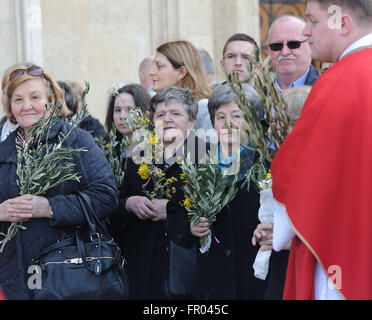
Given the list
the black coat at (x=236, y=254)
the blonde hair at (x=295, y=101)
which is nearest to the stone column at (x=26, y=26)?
the black coat at (x=236, y=254)

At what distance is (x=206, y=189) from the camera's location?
14.9ft

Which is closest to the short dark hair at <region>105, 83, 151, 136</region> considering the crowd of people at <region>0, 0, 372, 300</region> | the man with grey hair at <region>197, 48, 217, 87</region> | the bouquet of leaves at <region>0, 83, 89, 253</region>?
the crowd of people at <region>0, 0, 372, 300</region>

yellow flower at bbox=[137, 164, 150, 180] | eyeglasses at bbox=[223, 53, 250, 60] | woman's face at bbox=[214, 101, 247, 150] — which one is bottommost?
yellow flower at bbox=[137, 164, 150, 180]

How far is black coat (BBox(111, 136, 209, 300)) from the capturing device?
4949 millimetres

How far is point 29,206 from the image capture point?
4441 millimetres

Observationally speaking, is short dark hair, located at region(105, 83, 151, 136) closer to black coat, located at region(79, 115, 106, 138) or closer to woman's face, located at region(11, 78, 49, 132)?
black coat, located at region(79, 115, 106, 138)

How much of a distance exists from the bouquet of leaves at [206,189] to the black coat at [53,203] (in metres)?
0.46

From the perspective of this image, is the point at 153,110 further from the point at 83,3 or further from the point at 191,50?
the point at 83,3

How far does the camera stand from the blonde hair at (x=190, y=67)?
5780 mm

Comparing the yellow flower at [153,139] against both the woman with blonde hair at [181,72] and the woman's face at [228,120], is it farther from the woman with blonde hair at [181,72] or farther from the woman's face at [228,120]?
the woman with blonde hair at [181,72]

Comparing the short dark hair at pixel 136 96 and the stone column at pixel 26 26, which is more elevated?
the stone column at pixel 26 26

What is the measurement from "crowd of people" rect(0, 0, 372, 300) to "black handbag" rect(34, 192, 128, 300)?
78mm

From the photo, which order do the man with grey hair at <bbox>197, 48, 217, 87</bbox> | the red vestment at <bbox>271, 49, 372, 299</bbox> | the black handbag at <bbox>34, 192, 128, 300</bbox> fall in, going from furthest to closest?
the man with grey hair at <bbox>197, 48, 217, 87</bbox>, the black handbag at <bbox>34, 192, 128, 300</bbox>, the red vestment at <bbox>271, 49, 372, 299</bbox>
